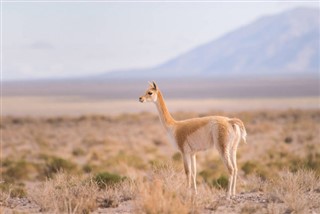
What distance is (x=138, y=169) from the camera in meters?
22.7

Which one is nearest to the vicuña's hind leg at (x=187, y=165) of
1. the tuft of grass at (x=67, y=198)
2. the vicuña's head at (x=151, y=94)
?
the vicuña's head at (x=151, y=94)

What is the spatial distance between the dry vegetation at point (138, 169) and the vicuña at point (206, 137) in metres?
0.46

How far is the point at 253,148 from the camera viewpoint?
94.8 feet

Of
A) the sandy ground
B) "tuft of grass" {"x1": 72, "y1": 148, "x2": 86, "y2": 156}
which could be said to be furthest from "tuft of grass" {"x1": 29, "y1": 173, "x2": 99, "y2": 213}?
the sandy ground

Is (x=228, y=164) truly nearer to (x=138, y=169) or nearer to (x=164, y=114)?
(x=164, y=114)

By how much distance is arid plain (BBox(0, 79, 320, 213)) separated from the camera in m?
9.98

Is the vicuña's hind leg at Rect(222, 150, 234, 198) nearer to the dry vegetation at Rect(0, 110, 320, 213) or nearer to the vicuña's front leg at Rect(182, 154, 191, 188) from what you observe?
the dry vegetation at Rect(0, 110, 320, 213)

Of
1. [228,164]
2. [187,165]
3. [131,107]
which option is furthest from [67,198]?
[131,107]

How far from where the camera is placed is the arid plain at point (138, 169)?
32.7ft

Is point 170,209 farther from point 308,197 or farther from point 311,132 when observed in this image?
point 311,132

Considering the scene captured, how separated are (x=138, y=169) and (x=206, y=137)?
1185 centimetres

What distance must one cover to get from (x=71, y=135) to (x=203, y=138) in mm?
26576

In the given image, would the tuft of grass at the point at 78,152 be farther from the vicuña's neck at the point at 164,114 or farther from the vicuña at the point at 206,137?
the vicuña at the point at 206,137

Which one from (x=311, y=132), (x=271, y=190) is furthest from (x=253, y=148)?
(x=271, y=190)
